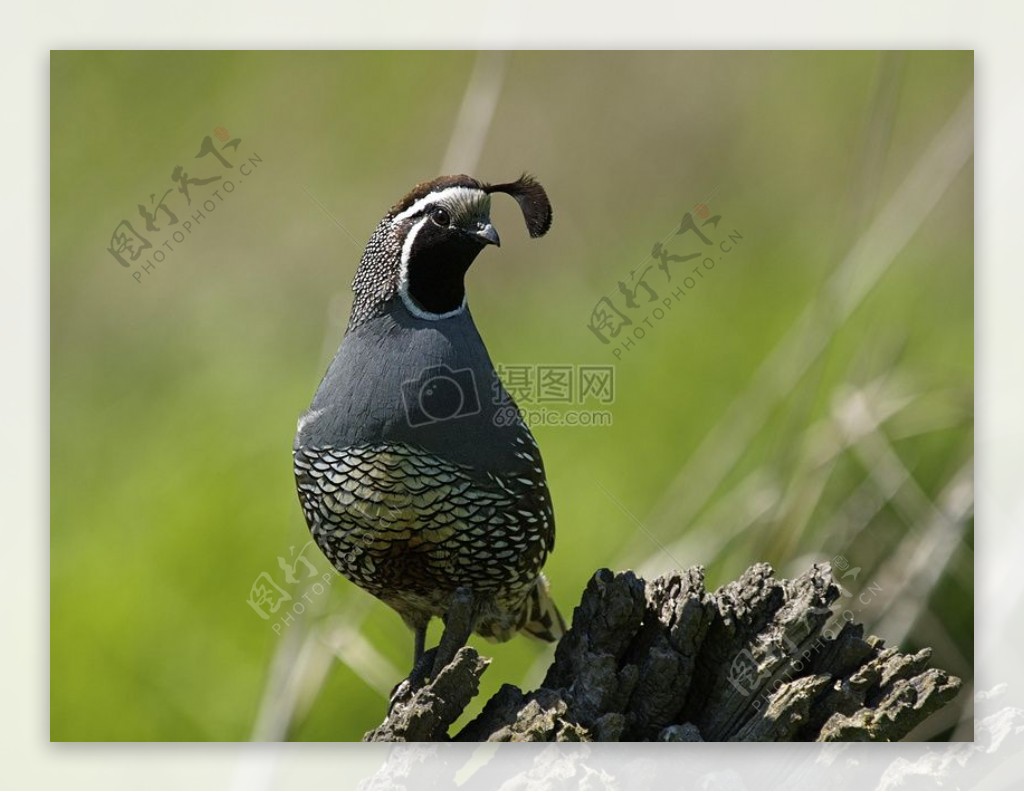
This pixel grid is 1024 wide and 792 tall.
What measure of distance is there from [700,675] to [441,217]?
1.36m

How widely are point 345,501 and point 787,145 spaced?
1.62m

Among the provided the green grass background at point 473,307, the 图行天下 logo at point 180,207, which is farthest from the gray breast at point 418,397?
the 图行天下 logo at point 180,207

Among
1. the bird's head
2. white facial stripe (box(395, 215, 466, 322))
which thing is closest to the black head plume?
the bird's head

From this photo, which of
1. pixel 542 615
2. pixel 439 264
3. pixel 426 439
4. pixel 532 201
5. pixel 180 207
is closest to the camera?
pixel 426 439

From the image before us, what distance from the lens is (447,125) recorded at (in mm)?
3805

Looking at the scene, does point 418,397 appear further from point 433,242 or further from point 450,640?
point 450,640

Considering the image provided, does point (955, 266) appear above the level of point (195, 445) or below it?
above

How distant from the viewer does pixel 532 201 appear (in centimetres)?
365

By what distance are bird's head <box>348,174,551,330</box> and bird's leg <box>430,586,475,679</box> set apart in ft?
2.46

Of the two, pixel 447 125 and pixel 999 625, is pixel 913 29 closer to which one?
pixel 447 125

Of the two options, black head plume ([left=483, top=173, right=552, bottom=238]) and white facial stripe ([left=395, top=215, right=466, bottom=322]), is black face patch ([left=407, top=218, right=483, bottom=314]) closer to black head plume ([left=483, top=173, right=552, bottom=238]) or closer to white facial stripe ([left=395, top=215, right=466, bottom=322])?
white facial stripe ([left=395, top=215, right=466, bottom=322])

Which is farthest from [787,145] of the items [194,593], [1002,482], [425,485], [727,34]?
[194,593]

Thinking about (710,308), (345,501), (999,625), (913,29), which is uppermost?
(913,29)

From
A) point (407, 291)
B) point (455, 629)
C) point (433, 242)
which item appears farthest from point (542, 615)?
point (433, 242)
